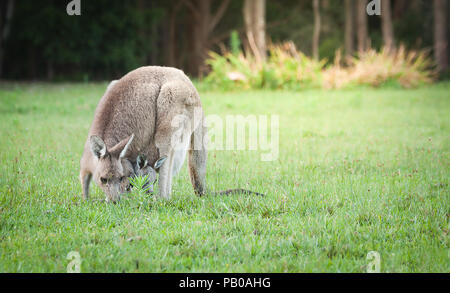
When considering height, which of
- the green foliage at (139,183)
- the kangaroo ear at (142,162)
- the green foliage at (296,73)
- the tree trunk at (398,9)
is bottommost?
the green foliage at (139,183)

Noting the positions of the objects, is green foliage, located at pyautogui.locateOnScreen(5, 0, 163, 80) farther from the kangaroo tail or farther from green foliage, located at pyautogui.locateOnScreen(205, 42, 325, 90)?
the kangaroo tail

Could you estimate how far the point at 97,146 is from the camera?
5133 mm

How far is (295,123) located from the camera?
11.9 metres

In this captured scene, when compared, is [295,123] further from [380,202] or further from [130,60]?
[130,60]

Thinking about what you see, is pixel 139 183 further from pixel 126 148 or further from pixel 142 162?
pixel 142 162

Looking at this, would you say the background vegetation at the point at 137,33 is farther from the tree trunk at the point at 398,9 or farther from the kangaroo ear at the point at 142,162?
the kangaroo ear at the point at 142,162

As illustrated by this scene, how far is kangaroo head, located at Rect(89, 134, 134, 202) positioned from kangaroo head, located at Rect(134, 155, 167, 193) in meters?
0.11

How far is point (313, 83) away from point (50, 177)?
45.7 ft

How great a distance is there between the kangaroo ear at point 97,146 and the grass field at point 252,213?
A: 0.52 meters

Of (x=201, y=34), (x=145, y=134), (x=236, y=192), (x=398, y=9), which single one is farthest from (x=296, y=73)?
(x=398, y=9)

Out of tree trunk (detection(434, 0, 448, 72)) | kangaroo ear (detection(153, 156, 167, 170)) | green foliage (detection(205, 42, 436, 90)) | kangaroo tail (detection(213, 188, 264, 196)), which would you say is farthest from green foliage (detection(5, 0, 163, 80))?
kangaroo ear (detection(153, 156, 167, 170))

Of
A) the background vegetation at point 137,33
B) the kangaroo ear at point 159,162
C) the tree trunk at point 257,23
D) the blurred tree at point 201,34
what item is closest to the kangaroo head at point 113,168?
the kangaroo ear at point 159,162

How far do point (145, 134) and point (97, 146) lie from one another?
2.00 ft

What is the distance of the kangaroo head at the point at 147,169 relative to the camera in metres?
Result: 5.41
